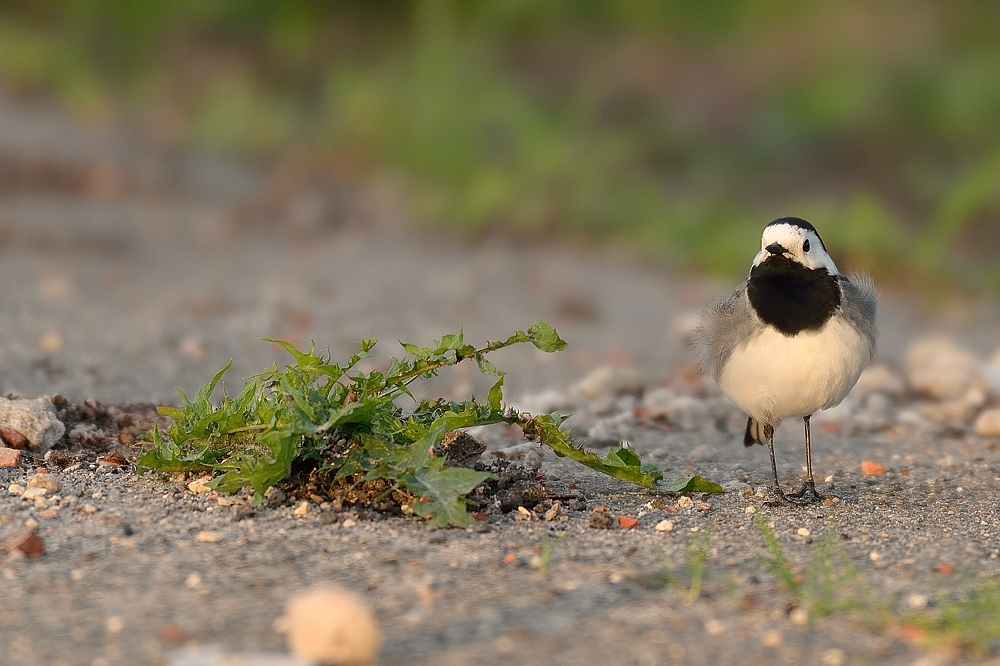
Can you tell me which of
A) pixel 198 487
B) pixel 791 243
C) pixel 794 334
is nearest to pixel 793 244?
pixel 791 243

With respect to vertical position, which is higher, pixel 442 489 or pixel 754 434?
pixel 754 434

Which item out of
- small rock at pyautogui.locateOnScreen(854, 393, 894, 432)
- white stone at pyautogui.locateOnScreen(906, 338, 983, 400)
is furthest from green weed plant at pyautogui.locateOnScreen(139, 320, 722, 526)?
white stone at pyautogui.locateOnScreen(906, 338, 983, 400)

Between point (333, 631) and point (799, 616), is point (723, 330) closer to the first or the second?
point (799, 616)

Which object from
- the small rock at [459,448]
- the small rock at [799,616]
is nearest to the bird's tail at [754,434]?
the small rock at [459,448]

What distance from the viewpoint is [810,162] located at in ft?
36.0

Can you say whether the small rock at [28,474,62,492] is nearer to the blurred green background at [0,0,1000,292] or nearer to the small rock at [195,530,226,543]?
the small rock at [195,530,226,543]

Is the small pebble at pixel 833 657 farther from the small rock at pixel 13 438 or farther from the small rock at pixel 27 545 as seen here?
the small rock at pixel 13 438

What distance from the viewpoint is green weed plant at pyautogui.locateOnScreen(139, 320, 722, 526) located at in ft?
10.6

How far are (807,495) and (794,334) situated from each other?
0.54 metres

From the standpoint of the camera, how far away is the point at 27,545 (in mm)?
2986

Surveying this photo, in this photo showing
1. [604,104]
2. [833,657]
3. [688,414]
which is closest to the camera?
[833,657]

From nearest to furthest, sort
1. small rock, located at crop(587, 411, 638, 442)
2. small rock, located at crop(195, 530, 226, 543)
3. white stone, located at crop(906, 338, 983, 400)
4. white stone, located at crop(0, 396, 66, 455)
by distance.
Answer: small rock, located at crop(195, 530, 226, 543)
white stone, located at crop(0, 396, 66, 455)
small rock, located at crop(587, 411, 638, 442)
white stone, located at crop(906, 338, 983, 400)

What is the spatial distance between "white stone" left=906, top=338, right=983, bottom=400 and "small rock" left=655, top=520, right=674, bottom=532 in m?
2.67

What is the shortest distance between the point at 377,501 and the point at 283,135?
24.6ft
